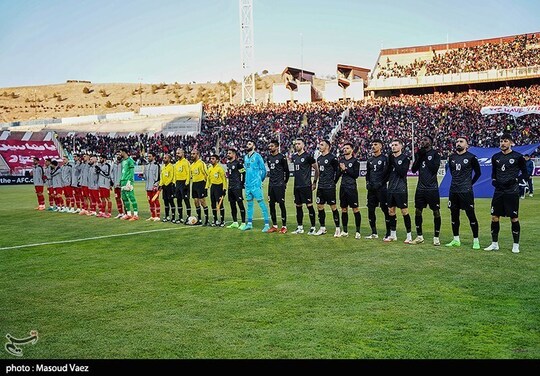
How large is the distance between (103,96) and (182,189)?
4466 inches

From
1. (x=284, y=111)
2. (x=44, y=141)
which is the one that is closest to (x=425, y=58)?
(x=284, y=111)

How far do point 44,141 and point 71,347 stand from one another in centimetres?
4788

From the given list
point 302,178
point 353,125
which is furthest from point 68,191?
point 353,125

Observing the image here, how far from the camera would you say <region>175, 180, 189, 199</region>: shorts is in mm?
18166

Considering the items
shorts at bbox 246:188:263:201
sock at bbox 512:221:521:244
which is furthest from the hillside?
sock at bbox 512:221:521:244

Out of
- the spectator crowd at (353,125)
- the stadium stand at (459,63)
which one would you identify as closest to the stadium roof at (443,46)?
the stadium stand at (459,63)

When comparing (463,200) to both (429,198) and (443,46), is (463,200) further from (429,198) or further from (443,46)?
(443,46)

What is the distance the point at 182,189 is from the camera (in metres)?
18.2

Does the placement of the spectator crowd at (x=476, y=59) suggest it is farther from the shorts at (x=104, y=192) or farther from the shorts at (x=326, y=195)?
the shorts at (x=326, y=195)

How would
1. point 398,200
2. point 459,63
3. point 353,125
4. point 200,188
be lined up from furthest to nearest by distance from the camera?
point 459,63 → point 353,125 → point 200,188 → point 398,200

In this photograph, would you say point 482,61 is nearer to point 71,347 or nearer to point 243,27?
point 243,27

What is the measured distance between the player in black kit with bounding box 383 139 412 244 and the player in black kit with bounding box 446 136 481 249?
3.38 ft

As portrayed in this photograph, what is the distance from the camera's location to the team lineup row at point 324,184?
11.8 metres

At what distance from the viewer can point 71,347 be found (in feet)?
20.1
